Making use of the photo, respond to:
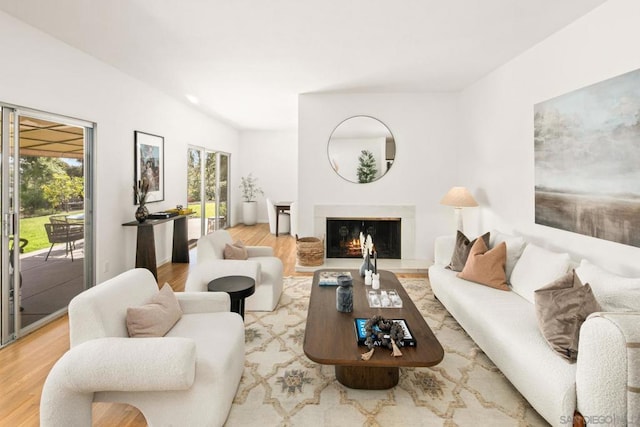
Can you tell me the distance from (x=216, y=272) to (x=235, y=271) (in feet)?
0.59

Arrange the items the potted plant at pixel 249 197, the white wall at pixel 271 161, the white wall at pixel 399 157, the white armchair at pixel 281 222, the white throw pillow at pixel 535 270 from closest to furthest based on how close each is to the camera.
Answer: the white throw pillow at pixel 535 270, the white wall at pixel 399 157, the white armchair at pixel 281 222, the potted plant at pixel 249 197, the white wall at pixel 271 161

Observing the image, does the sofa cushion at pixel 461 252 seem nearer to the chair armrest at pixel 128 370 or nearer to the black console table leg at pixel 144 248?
the chair armrest at pixel 128 370

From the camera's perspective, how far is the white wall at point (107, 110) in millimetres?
2994

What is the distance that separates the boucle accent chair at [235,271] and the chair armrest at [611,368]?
251 cm

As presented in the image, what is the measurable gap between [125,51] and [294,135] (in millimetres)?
6255

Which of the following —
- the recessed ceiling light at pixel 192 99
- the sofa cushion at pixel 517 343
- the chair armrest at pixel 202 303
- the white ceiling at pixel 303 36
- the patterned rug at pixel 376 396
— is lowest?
the patterned rug at pixel 376 396

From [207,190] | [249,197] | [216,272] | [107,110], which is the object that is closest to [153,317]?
[216,272]

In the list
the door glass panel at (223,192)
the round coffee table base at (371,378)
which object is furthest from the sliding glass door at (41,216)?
the door glass panel at (223,192)

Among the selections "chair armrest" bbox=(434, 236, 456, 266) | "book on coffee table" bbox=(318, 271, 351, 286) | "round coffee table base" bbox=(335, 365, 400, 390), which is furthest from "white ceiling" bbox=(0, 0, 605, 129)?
"round coffee table base" bbox=(335, 365, 400, 390)

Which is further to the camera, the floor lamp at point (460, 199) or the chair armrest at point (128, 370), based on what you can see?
the floor lamp at point (460, 199)

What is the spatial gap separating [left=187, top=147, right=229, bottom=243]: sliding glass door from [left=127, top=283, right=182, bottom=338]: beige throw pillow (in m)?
4.21

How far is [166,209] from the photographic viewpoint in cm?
570

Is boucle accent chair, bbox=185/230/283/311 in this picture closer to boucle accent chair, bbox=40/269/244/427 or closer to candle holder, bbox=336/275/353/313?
candle holder, bbox=336/275/353/313

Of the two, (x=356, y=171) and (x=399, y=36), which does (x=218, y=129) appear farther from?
(x=399, y=36)
